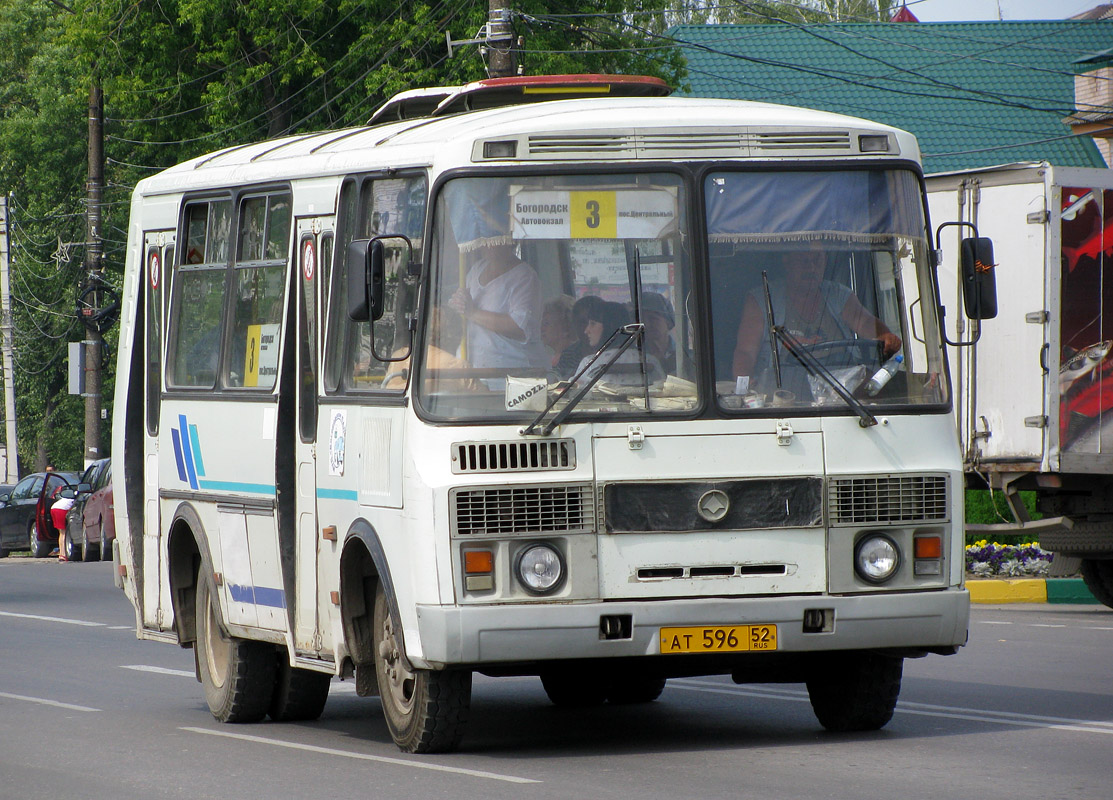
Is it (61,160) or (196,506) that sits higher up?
(61,160)

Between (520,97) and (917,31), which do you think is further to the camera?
(917,31)

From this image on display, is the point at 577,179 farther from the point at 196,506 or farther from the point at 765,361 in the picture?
the point at 196,506

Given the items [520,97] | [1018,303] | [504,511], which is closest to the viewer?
[504,511]

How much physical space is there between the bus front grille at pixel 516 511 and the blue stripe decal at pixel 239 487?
2.04m

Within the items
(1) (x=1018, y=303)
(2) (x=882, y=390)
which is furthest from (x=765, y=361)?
(1) (x=1018, y=303)

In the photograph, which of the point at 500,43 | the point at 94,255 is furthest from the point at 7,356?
the point at 500,43

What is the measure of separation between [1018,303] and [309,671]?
760 cm

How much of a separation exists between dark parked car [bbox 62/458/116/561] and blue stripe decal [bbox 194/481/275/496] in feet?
64.0

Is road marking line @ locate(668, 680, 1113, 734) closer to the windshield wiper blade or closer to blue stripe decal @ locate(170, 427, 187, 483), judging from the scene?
the windshield wiper blade

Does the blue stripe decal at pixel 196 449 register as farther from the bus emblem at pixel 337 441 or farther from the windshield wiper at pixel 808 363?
the windshield wiper at pixel 808 363

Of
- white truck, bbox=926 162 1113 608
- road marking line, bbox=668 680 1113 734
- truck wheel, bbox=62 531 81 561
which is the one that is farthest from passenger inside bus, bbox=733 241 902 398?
truck wheel, bbox=62 531 81 561

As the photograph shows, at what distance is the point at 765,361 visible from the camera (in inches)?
339

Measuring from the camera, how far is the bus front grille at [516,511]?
829cm

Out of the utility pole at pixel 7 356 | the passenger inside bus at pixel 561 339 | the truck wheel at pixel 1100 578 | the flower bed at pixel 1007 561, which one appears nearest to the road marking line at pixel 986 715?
the passenger inside bus at pixel 561 339
